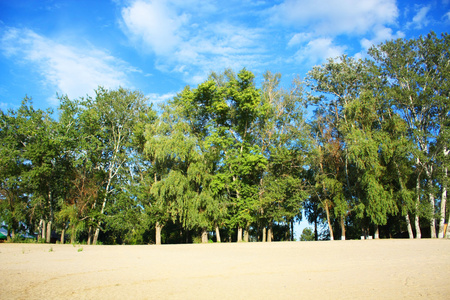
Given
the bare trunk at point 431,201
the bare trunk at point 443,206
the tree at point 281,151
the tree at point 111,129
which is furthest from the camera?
the tree at point 111,129

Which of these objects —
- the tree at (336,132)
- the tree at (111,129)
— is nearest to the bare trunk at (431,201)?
the tree at (336,132)

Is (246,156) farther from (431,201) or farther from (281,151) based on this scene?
(431,201)

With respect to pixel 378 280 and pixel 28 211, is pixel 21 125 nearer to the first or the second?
pixel 28 211

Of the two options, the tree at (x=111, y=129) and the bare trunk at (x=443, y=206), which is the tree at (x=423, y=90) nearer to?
the bare trunk at (x=443, y=206)

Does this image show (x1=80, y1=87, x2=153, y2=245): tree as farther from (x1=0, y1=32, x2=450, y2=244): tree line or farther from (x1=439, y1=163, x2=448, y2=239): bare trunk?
(x1=439, y1=163, x2=448, y2=239): bare trunk

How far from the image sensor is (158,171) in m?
28.5

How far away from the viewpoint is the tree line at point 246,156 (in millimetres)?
26188

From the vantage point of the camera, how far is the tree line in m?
26.2

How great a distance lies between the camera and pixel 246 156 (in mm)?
27312

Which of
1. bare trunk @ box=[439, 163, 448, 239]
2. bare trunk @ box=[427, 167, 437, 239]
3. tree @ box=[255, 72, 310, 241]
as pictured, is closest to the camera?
bare trunk @ box=[439, 163, 448, 239]

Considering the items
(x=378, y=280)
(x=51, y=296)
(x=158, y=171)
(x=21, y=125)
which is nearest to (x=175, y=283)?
(x=51, y=296)

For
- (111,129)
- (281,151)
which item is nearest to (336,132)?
(281,151)

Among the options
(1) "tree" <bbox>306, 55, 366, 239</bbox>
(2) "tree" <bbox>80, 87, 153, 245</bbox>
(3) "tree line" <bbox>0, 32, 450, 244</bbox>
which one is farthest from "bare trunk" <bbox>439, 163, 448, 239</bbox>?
(2) "tree" <bbox>80, 87, 153, 245</bbox>

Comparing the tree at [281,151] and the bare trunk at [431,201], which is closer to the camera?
the bare trunk at [431,201]
